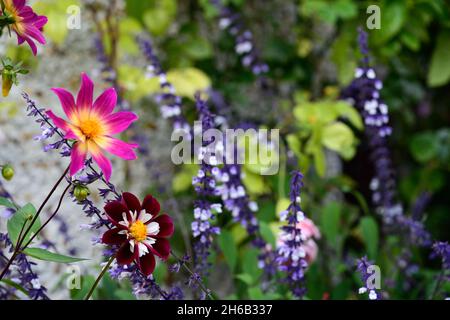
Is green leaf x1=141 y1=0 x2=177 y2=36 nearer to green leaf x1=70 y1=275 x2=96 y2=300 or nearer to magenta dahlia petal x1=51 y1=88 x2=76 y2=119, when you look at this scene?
green leaf x1=70 y1=275 x2=96 y2=300

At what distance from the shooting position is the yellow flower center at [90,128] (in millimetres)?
879

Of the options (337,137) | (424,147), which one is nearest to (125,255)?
(337,137)

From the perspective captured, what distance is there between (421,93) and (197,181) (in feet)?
5.47

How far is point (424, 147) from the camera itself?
2.44 m

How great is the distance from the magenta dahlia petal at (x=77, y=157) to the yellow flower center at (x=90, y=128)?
19 millimetres

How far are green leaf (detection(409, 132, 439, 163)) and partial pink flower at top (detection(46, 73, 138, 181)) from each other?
172 centimetres

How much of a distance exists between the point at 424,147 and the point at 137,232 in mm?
1758

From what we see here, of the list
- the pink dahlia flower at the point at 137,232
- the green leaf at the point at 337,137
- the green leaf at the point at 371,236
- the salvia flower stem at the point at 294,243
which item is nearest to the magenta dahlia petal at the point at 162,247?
the pink dahlia flower at the point at 137,232

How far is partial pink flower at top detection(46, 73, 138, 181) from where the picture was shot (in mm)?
859

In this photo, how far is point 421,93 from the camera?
2.58 meters

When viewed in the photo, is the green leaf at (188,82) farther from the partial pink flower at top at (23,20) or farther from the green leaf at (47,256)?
the green leaf at (47,256)

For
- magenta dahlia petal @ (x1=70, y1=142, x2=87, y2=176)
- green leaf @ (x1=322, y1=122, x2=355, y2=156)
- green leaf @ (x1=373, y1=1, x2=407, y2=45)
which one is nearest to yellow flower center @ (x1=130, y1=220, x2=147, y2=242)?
magenta dahlia petal @ (x1=70, y1=142, x2=87, y2=176)

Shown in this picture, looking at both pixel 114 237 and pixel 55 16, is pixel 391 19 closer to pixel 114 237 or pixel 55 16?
pixel 55 16

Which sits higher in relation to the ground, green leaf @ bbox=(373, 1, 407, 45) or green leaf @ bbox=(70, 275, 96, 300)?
green leaf @ bbox=(373, 1, 407, 45)
